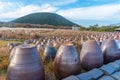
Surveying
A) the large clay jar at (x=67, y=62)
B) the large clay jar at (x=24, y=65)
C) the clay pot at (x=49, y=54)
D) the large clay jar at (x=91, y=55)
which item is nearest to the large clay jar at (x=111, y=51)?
the large clay jar at (x=91, y=55)

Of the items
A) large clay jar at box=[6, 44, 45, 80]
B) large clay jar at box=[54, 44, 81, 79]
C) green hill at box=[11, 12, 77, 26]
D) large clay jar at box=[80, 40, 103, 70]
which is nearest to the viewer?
large clay jar at box=[6, 44, 45, 80]

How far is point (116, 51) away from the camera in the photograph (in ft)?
17.1

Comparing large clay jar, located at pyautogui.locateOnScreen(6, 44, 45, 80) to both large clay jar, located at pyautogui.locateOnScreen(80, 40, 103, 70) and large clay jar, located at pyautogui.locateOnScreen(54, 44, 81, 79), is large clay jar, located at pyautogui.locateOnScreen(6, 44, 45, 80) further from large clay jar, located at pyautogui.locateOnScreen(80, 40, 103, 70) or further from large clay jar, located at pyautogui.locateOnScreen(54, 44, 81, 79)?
large clay jar, located at pyautogui.locateOnScreen(80, 40, 103, 70)

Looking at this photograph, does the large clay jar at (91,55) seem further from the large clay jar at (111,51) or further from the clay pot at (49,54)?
the clay pot at (49,54)

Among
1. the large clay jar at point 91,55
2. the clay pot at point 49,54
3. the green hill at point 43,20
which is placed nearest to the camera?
the large clay jar at point 91,55

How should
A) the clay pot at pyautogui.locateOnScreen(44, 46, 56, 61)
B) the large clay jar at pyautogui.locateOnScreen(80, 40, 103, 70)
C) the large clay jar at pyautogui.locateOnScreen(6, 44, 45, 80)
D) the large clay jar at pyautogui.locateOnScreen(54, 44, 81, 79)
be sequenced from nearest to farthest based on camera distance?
1. the large clay jar at pyautogui.locateOnScreen(6, 44, 45, 80)
2. the large clay jar at pyautogui.locateOnScreen(54, 44, 81, 79)
3. the large clay jar at pyautogui.locateOnScreen(80, 40, 103, 70)
4. the clay pot at pyautogui.locateOnScreen(44, 46, 56, 61)

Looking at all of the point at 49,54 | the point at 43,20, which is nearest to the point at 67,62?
the point at 49,54

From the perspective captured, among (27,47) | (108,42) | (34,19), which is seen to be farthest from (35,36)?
(34,19)

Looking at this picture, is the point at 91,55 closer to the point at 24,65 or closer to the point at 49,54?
the point at 49,54

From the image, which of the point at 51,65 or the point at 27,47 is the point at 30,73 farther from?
the point at 51,65

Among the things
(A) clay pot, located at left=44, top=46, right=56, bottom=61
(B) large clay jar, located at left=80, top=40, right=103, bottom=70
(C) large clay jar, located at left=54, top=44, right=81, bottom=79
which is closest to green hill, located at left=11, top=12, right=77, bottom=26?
(A) clay pot, located at left=44, top=46, right=56, bottom=61

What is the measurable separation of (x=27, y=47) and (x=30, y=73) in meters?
0.41

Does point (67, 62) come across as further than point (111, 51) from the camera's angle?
No

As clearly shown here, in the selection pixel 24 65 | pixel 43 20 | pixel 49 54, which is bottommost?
pixel 49 54
